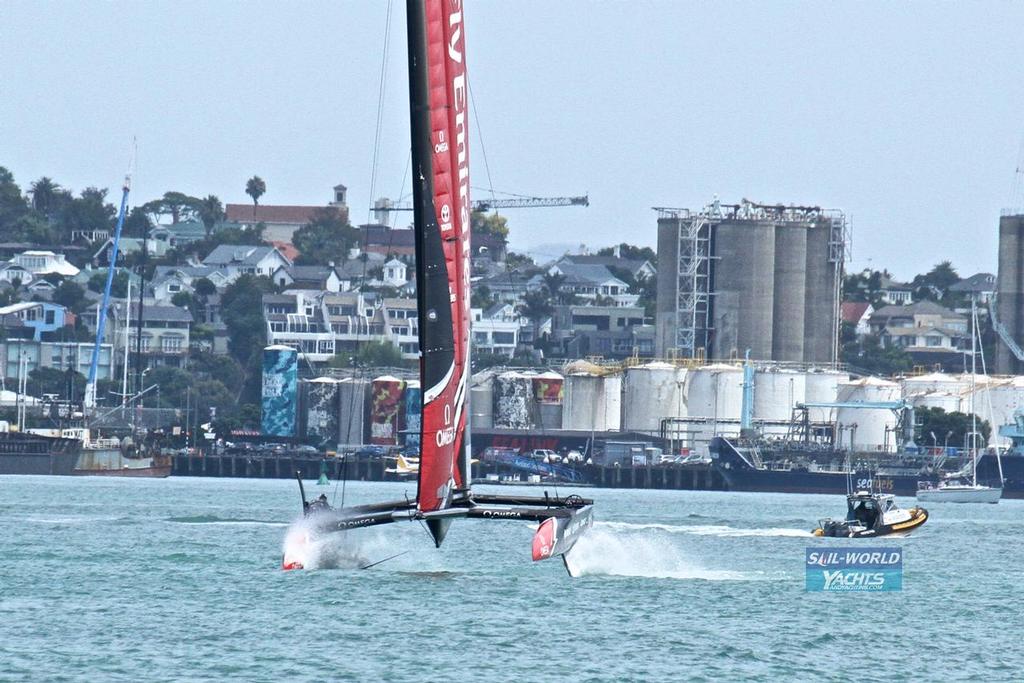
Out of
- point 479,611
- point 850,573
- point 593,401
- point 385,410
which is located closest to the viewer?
point 479,611

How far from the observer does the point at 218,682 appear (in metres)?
26.1

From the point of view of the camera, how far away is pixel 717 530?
2436 inches

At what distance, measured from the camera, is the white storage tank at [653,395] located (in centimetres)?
12788

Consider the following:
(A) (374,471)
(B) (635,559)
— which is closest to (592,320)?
(A) (374,471)

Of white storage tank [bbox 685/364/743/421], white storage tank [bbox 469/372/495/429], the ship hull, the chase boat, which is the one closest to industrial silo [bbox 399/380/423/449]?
white storage tank [bbox 469/372/495/429]

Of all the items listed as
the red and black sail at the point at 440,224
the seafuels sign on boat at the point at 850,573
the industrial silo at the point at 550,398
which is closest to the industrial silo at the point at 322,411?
the industrial silo at the point at 550,398

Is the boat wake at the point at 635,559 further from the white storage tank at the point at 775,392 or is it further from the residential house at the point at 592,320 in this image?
the residential house at the point at 592,320

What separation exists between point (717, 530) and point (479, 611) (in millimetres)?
28203

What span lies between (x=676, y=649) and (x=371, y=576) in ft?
37.0

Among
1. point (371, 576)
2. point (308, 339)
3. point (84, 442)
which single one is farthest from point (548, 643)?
point (308, 339)

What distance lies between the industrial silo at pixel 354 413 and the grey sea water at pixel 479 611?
8110 centimetres

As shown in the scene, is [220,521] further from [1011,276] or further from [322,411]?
[1011,276]

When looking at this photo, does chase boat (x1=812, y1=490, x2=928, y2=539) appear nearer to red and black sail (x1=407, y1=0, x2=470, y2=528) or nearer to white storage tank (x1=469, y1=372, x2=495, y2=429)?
red and black sail (x1=407, y1=0, x2=470, y2=528)

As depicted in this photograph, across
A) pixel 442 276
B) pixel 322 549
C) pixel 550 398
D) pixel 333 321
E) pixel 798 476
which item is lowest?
pixel 322 549
